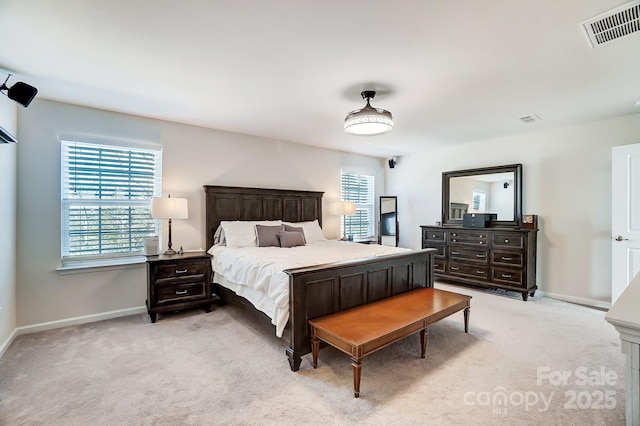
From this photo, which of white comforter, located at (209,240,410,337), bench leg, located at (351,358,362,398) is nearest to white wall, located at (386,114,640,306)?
white comforter, located at (209,240,410,337)

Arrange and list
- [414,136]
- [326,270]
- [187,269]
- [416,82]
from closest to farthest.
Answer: [326,270], [416,82], [187,269], [414,136]

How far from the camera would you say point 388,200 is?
6.47 m

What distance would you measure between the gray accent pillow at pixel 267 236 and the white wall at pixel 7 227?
2.50 metres

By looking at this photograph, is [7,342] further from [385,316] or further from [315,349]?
[385,316]

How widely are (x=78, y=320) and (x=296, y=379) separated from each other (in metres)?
2.87

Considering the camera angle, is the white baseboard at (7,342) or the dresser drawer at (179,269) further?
the dresser drawer at (179,269)

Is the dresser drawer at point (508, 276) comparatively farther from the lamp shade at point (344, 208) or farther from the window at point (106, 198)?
the window at point (106, 198)

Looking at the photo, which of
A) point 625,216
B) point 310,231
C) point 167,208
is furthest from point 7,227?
point 625,216

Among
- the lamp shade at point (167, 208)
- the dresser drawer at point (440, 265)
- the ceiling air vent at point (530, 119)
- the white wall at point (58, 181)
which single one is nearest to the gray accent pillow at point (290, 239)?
the white wall at point (58, 181)

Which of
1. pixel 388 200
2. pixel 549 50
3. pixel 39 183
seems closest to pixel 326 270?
pixel 549 50

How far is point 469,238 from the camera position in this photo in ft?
16.0

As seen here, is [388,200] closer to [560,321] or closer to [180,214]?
[560,321]

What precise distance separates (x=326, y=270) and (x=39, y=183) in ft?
10.9

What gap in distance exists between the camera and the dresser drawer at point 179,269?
3443mm
